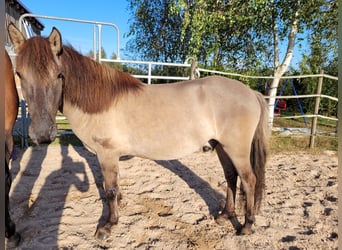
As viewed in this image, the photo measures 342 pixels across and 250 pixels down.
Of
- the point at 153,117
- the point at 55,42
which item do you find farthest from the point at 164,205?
the point at 55,42

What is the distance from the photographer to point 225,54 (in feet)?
25.1

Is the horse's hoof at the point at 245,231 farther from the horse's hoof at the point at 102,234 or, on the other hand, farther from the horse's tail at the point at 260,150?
the horse's hoof at the point at 102,234

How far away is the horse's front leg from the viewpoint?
224 cm

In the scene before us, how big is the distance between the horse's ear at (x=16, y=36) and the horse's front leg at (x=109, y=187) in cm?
117

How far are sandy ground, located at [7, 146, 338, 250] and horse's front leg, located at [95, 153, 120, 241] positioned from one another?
8 centimetres

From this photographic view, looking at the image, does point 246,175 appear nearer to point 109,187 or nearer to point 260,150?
point 260,150

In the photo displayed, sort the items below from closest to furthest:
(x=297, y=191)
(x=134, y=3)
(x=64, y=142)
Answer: (x=297, y=191) → (x=64, y=142) → (x=134, y=3)

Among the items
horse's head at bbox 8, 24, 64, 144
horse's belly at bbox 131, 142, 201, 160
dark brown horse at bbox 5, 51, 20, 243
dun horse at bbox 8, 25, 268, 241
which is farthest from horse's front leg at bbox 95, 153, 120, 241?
dark brown horse at bbox 5, 51, 20, 243

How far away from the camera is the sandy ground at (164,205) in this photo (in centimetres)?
219

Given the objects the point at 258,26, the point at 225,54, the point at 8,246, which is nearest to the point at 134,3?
the point at 225,54

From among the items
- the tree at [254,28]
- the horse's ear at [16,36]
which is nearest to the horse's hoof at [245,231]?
the horse's ear at [16,36]

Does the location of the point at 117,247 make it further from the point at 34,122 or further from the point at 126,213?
the point at 34,122

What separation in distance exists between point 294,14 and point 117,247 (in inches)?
242

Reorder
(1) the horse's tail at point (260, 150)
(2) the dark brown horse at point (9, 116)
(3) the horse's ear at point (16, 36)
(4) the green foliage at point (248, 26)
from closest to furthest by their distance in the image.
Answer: (3) the horse's ear at point (16, 36), (2) the dark brown horse at point (9, 116), (1) the horse's tail at point (260, 150), (4) the green foliage at point (248, 26)
